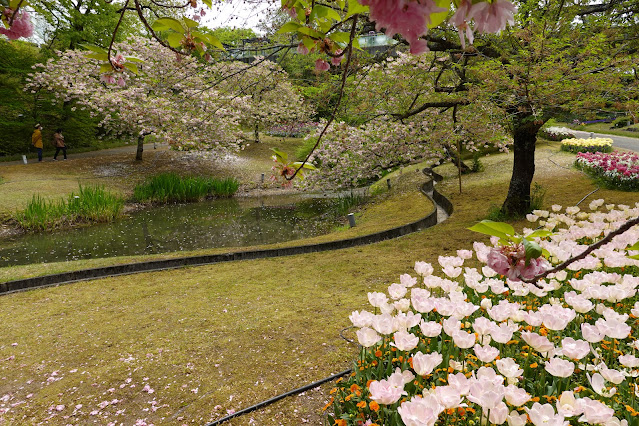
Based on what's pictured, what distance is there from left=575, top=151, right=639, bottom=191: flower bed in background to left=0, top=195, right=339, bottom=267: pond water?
6354mm

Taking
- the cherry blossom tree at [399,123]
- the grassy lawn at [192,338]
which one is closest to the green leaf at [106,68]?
the grassy lawn at [192,338]

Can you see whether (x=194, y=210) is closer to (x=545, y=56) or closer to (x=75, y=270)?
(x=75, y=270)

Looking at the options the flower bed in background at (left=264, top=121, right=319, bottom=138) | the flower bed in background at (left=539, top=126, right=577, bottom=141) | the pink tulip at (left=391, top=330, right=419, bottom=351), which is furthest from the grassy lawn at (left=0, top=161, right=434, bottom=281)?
the flower bed in background at (left=539, top=126, right=577, bottom=141)

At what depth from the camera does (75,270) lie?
5.51 m

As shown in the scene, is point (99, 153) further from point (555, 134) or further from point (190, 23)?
point (555, 134)

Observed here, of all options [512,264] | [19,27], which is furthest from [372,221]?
[19,27]

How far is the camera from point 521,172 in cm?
654

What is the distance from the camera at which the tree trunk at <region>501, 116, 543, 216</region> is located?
6340 mm

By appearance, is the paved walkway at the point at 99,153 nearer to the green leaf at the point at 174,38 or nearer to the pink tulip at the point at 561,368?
the green leaf at the point at 174,38

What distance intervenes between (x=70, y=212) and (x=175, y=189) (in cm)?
368

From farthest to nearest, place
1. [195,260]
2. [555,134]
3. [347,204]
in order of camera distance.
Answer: [555,134]
[347,204]
[195,260]

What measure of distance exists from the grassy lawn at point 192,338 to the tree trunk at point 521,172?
1.34 meters

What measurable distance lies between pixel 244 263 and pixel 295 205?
7.64 m

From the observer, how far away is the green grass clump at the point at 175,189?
13.2 m
